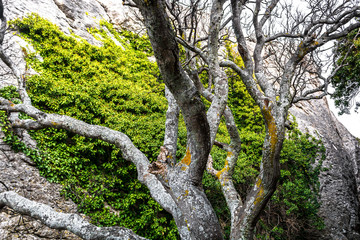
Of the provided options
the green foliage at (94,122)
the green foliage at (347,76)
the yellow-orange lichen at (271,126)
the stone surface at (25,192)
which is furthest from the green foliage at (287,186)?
the stone surface at (25,192)

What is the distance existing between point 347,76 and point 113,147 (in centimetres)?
1191

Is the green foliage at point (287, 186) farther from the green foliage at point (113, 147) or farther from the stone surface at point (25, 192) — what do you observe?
the stone surface at point (25, 192)

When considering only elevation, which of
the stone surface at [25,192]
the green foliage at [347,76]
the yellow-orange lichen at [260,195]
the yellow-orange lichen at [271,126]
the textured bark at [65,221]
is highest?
the green foliage at [347,76]

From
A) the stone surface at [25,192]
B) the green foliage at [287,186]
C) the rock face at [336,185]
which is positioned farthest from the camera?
the rock face at [336,185]

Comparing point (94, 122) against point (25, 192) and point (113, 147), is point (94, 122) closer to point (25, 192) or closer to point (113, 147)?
point (113, 147)

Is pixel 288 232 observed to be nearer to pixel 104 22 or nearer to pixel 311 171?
pixel 311 171

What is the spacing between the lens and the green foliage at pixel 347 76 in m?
8.51

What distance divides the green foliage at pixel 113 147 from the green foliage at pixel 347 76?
147 inches

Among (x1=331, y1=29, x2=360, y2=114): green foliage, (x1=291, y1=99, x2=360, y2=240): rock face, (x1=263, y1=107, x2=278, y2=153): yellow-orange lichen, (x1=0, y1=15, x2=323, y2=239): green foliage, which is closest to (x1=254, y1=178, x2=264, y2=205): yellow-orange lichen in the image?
(x1=263, y1=107, x2=278, y2=153): yellow-orange lichen

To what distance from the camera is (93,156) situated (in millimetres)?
6160

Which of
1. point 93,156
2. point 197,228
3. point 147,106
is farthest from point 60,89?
point 197,228

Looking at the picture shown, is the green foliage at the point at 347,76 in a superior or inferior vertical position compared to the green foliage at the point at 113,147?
superior

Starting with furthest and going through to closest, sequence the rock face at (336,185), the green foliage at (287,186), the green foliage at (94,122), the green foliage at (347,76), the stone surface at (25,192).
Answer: the green foliage at (347,76) < the rock face at (336,185) < the green foliage at (287,186) < the green foliage at (94,122) < the stone surface at (25,192)

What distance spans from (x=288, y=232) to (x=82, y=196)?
6901 mm
